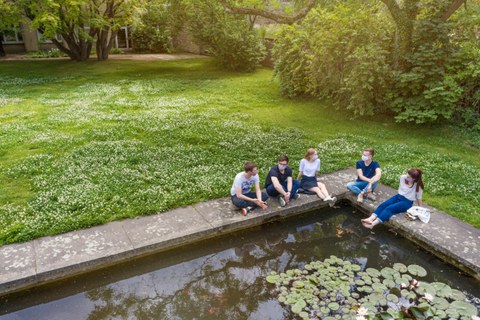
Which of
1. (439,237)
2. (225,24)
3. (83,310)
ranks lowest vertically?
(83,310)

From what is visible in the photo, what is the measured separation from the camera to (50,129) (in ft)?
43.0

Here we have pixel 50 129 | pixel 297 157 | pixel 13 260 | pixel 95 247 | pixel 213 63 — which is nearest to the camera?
pixel 13 260

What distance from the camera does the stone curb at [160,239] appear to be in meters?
6.18

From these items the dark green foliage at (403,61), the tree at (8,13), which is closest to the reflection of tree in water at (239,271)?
the dark green foliage at (403,61)

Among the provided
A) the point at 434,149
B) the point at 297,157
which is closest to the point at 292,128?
the point at 297,157

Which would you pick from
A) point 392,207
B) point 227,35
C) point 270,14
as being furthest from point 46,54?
point 392,207

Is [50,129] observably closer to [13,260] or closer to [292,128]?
[13,260]

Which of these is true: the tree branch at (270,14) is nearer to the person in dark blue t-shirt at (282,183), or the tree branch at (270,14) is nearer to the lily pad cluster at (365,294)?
the person in dark blue t-shirt at (282,183)

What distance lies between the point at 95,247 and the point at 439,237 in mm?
6536

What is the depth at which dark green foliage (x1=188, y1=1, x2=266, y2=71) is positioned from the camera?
23.5 m

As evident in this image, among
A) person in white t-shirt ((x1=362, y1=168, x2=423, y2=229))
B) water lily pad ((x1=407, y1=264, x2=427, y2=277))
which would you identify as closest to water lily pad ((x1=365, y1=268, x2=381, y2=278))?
water lily pad ((x1=407, y1=264, x2=427, y2=277))

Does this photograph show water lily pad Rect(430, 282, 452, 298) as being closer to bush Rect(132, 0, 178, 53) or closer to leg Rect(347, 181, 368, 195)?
leg Rect(347, 181, 368, 195)

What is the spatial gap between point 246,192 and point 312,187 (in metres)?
1.72

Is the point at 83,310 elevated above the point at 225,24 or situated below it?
below
